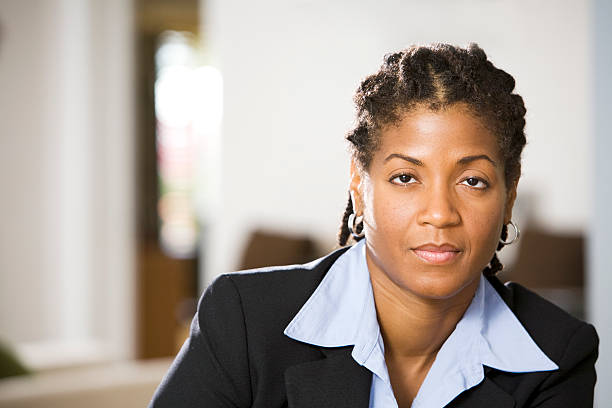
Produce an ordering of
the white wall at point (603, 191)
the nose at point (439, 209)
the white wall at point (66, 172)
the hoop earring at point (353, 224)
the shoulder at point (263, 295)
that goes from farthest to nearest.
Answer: the white wall at point (66, 172) < the white wall at point (603, 191) < the hoop earring at point (353, 224) < the shoulder at point (263, 295) < the nose at point (439, 209)

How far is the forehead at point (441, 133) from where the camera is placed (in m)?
1.20

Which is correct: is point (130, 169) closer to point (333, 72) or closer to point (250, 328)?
point (333, 72)

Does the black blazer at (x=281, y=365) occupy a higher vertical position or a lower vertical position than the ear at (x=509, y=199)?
lower

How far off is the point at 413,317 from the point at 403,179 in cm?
26

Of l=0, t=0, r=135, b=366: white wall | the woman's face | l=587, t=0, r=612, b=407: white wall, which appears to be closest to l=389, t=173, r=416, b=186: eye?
the woman's face

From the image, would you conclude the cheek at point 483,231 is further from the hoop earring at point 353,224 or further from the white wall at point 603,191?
the white wall at point 603,191

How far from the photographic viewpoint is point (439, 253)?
1199 mm

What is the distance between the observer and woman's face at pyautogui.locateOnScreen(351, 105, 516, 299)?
1198 millimetres

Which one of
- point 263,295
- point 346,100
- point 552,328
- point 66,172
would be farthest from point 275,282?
point 66,172

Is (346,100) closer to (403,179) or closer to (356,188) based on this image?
(356,188)

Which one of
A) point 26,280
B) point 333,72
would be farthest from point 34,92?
point 333,72

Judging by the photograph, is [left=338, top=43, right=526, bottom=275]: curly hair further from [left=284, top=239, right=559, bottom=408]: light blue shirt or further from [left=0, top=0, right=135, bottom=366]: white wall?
[left=0, top=0, right=135, bottom=366]: white wall

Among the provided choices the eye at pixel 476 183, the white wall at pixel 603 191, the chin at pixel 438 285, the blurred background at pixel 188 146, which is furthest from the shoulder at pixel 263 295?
the blurred background at pixel 188 146

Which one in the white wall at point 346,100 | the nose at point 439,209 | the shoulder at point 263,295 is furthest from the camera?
the white wall at point 346,100
